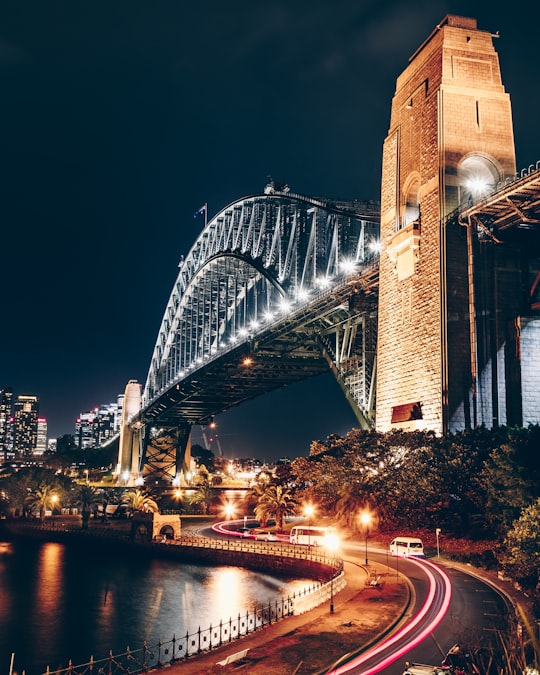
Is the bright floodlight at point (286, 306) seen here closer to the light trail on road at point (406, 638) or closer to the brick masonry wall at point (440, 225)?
the brick masonry wall at point (440, 225)

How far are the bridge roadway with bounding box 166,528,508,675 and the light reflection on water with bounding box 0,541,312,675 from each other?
1193 centimetres

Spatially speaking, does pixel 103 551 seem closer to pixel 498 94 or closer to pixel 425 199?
pixel 425 199

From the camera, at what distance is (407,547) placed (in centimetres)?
3525

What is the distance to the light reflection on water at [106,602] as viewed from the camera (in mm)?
34125

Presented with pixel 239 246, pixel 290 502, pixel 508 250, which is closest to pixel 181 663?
pixel 508 250

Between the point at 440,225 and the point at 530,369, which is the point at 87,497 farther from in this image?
the point at 530,369

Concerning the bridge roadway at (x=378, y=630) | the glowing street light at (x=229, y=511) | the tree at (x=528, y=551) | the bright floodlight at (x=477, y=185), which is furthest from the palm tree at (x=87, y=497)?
the tree at (x=528, y=551)

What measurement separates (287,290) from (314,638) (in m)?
58.6

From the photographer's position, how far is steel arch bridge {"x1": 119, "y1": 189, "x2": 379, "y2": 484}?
5603 cm

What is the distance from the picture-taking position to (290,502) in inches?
2324

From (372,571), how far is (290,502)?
27233mm

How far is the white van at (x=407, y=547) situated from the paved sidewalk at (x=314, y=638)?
608cm

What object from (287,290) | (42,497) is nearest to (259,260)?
(287,290)

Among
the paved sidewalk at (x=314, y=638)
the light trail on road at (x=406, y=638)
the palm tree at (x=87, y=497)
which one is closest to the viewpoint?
the light trail on road at (x=406, y=638)
